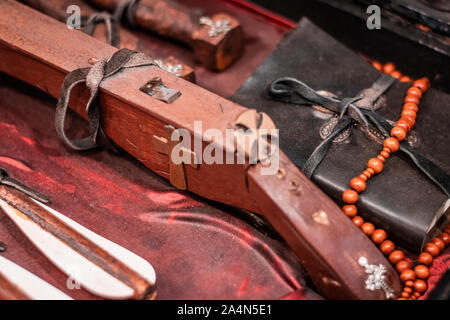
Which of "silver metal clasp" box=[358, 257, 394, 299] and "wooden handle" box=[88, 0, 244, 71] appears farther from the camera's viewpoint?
"wooden handle" box=[88, 0, 244, 71]

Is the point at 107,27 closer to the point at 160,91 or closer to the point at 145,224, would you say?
the point at 160,91

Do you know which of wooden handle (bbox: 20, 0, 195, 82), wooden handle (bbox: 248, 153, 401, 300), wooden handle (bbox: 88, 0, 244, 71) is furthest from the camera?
wooden handle (bbox: 88, 0, 244, 71)

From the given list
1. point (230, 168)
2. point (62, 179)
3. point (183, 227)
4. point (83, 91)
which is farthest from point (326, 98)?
point (62, 179)

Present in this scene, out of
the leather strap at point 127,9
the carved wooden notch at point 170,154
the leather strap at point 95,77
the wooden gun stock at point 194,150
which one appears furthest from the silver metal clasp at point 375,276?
the leather strap at point 127,9

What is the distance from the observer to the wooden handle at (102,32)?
4.12 feet

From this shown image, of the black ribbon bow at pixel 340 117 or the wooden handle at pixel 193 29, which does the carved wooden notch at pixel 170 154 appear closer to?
the black ribbon bow at pixel 340 117

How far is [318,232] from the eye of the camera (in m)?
0.84

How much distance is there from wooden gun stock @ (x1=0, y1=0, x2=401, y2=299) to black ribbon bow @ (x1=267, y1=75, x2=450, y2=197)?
17 cm

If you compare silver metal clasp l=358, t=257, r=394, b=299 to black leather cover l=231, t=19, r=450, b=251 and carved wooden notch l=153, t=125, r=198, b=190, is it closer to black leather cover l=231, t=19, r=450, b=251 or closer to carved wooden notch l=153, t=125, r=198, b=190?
black leather cover l=231, t=19, r=450, b=251

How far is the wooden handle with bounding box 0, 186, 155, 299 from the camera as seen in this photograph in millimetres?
879

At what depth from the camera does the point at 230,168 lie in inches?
35.4

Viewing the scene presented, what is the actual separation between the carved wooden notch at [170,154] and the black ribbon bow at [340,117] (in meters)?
0.26

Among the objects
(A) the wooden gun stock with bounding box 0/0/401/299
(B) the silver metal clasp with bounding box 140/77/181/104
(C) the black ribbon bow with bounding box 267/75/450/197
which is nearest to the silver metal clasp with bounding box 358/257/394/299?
(A) the wooden gun stock with bounding box 0/0/401/299

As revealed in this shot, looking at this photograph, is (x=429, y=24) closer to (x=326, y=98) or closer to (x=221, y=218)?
(x=326, y=98)
